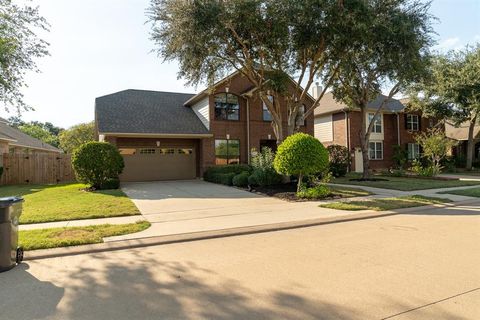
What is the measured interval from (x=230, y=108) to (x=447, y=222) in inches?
642

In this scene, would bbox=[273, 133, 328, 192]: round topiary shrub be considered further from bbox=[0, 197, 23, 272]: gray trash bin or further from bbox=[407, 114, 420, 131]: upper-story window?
bbox=[407, 114, 420, 131]: upper-story window

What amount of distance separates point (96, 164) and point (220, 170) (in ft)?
23.5

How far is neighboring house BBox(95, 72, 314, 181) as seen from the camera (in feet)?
70.3

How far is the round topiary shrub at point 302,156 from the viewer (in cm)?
1289

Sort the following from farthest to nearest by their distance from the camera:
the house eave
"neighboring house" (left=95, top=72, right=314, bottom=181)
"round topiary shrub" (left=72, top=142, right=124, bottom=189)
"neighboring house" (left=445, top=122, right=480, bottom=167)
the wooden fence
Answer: "neighboring house" (left=445, top=122, right=480, bottom=167) → "neighboring house" (left=95, top=72, right=314, bottom=181) → the wooden fence → the house eave → "round topiary shrub" (left=72, top=142, right=124, bottom=189)

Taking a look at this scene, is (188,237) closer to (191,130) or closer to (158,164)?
(191,130)

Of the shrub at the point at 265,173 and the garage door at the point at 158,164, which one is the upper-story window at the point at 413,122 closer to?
the garage door at the point at 158,164

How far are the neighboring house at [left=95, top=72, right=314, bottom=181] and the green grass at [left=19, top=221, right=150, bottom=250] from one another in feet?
43.4

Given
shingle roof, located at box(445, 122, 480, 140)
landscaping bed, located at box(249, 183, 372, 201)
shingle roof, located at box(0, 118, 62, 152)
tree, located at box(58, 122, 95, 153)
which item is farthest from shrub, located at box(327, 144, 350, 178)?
tree, located at box(58, 122, 95, 153)

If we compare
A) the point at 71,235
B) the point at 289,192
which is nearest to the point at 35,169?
the point at 289,192

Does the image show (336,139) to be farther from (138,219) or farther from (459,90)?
(138,219)

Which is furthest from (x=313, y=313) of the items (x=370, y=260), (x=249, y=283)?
(x=370, y=260)

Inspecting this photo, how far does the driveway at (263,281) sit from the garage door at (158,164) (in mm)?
15842

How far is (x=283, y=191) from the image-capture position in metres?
14.6
